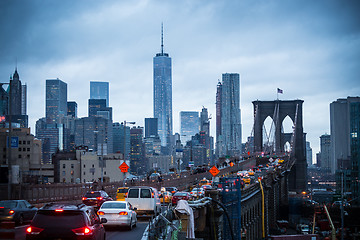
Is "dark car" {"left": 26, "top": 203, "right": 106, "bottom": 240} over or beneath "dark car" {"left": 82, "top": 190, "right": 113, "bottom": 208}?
over

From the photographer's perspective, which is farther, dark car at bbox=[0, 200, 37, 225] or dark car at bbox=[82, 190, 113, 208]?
dark car at bbox=[82, 190, 113, 208]

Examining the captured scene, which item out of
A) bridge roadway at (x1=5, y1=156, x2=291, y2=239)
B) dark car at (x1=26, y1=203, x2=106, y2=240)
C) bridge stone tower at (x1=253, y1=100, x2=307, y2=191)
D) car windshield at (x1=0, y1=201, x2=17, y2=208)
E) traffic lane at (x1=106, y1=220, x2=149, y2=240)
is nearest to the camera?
Answer: dark car at (x1=26, y1=203, x2=106, y2=240)

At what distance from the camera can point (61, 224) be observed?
13289mm

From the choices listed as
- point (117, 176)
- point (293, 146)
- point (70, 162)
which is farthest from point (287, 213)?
point (293, 146)

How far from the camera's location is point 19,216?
22.5 metres

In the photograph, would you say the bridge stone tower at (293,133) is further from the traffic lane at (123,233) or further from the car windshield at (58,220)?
the car windshield at (58,220)

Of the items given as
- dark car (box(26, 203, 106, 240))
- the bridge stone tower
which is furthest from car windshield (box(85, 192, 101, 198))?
the bridge stone tower

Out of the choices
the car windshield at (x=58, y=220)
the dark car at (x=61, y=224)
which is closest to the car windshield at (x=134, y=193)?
the dark car at (x=61, y=224)

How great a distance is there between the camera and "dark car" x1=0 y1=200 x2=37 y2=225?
2145 centimetres

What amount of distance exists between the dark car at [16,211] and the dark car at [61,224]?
27.2ft

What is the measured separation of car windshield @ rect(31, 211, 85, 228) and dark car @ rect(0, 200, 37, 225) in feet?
27.2

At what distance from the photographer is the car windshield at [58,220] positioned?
1328 centimetres

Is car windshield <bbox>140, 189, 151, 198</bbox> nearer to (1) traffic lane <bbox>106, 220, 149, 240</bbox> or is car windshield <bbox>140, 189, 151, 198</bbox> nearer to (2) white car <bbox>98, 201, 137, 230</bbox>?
(1) traffic lane <bbox>106, 220, 149, 240</bbox>

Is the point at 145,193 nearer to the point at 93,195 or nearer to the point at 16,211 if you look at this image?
the point at 93,195
